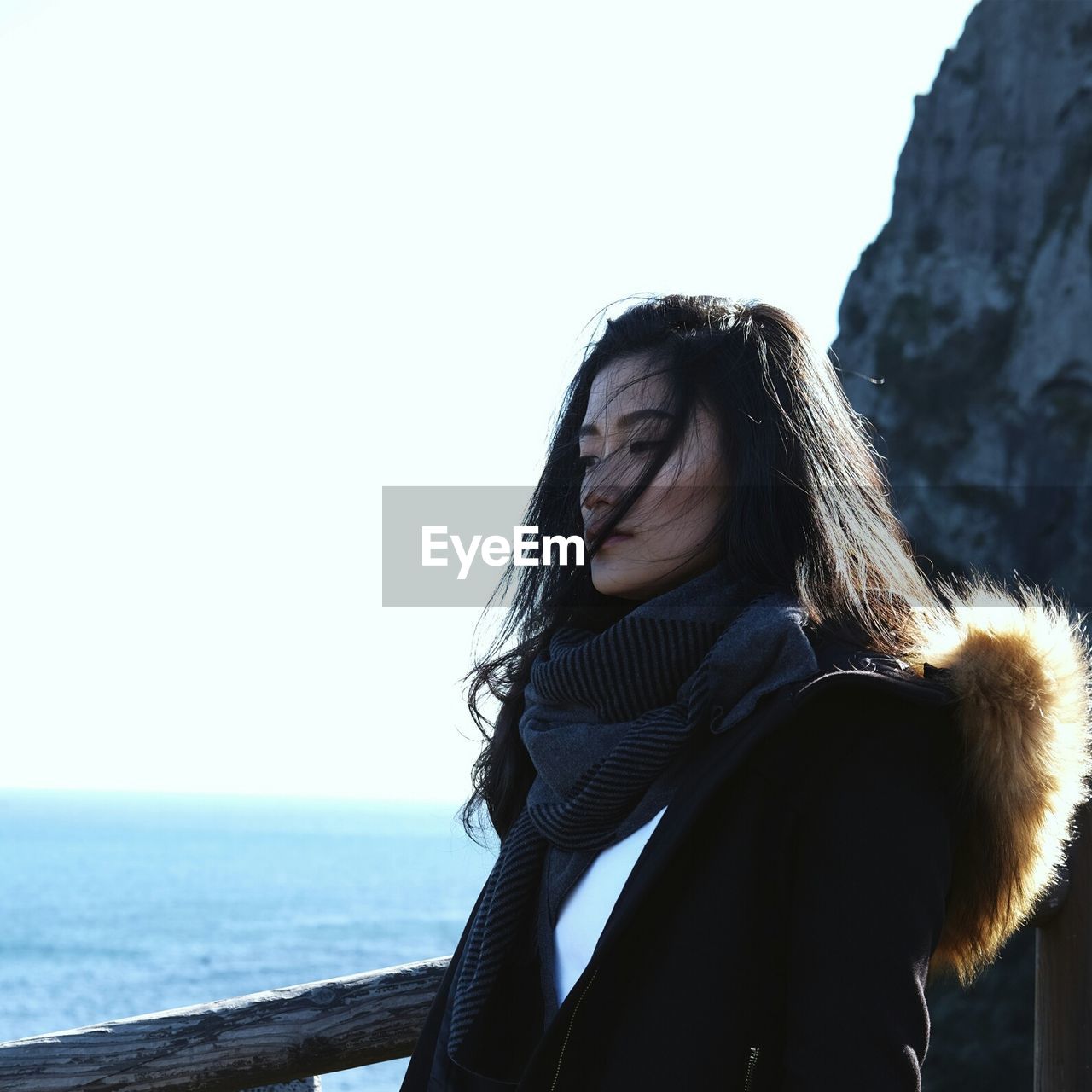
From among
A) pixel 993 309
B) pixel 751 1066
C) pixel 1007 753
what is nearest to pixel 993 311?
pixel 993 309

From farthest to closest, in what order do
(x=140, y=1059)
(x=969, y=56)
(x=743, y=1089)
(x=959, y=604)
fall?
(x=969, y=56), (x=140, y=1059), (x=959, y=604), (x=743, y=1089)

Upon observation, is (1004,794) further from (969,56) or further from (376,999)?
(969,56)

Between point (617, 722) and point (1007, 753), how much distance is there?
0.50 m

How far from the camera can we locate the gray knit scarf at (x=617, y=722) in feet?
4.86

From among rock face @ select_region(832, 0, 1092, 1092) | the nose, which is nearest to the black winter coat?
the nose

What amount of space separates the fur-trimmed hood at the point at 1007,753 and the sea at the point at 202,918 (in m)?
→ 0.85

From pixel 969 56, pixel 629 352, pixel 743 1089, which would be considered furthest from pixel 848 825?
pixel 969 56

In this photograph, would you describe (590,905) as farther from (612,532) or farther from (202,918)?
(202,918)

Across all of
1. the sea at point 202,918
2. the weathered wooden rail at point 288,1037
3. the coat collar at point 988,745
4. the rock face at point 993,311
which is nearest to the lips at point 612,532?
the coat collar at point 988,745

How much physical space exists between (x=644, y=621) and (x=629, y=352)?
456 millimetres

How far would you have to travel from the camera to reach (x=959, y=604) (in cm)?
172

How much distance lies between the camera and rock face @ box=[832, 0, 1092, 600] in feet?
66.2

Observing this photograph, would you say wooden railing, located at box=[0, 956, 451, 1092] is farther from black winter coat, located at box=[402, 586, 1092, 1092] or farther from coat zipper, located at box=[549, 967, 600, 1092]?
black winter coat, located at box=[402, 586, 1092, 1092]

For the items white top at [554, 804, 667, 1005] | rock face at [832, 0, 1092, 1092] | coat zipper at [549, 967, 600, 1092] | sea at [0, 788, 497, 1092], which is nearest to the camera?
coat zipper at [549, 967, 600, 1092]
